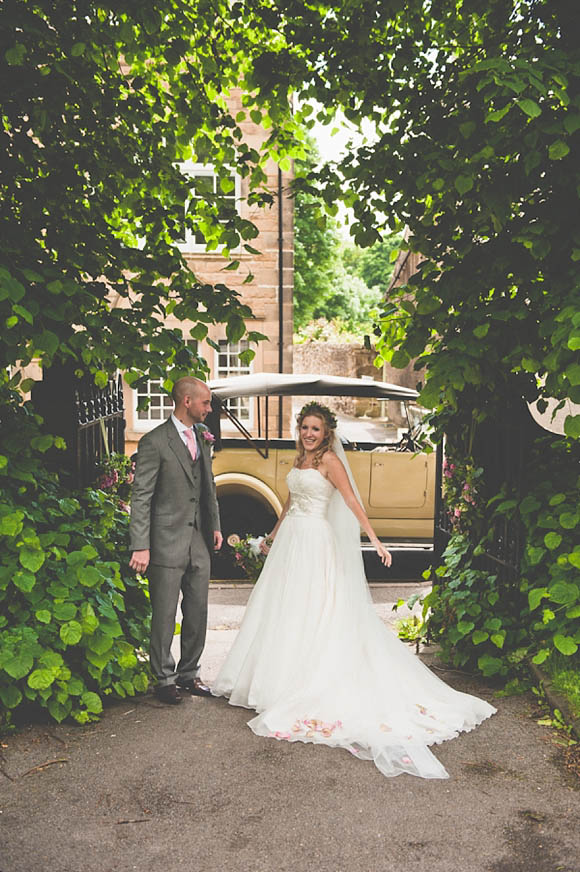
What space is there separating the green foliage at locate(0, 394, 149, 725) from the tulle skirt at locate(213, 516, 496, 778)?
32.3 inches

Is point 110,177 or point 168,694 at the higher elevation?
point 110,177

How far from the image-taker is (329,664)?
511 cm

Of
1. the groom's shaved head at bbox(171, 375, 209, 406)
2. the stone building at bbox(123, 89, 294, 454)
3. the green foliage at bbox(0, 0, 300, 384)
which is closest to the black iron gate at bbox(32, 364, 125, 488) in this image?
the green foliage at bbox(0, 0, 300, 384)

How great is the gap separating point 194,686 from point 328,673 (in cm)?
102

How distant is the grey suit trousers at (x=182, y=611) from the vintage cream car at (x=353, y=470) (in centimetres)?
465

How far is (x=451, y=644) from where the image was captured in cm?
605

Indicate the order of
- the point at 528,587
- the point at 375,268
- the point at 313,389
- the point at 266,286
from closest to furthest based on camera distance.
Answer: the point at 528,587
the point at 313,389
the point at 266,286
the point at 375,268

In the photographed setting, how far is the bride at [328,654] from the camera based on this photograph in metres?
4.65

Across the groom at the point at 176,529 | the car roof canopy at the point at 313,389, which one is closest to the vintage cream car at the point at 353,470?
the car roof canopy at the point at 313,389

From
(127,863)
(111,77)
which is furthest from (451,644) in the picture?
(111,77)

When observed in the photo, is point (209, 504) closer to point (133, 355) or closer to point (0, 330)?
point (133, 355)

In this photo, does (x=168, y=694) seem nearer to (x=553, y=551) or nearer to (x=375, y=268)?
(x=553, y=551)

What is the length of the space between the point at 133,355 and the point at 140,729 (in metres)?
2.33

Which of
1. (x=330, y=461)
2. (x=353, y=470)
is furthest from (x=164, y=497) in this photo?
(x=353, y=470)
